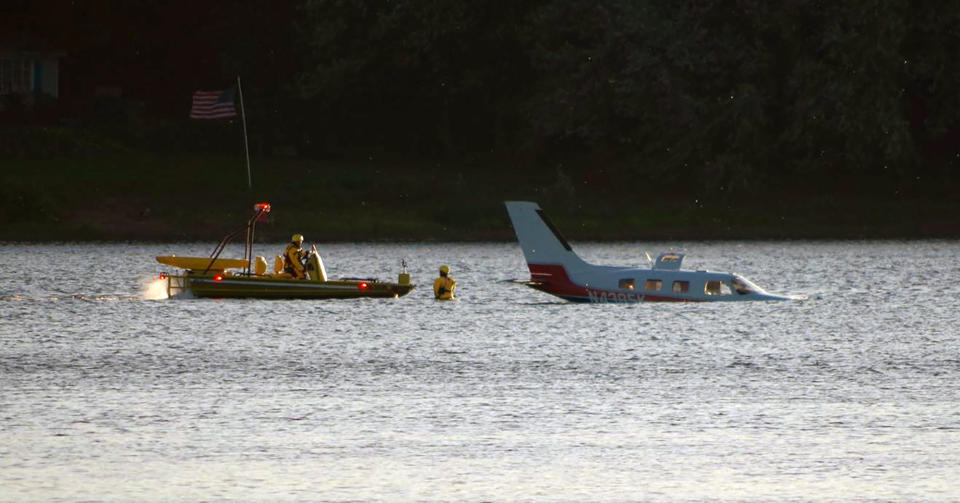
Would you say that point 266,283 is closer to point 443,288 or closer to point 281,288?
point 281,288

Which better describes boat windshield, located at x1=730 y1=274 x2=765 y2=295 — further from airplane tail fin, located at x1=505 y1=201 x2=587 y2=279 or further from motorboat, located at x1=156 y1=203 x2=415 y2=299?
motorboat, located at x1=156 y1=203 x2=415 y2=299

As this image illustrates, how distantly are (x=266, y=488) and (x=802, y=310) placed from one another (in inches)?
1283

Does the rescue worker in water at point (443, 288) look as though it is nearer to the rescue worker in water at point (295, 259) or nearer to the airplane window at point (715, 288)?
the rescue worker in water at point (295, 259)

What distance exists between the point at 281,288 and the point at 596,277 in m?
9.42

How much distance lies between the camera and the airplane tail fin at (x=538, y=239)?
51406mm

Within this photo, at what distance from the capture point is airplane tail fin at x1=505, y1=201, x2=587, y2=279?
5141 cm

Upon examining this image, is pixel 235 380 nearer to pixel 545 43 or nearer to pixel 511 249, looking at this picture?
pixel 511 249

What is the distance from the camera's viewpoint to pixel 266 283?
5284 centimetres

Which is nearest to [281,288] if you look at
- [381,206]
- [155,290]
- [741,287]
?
[155,290]

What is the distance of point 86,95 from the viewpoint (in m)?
106

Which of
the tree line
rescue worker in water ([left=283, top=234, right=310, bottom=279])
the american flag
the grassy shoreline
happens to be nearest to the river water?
rescue worker in water ([left=283, top=234, right=310, bottom=279])

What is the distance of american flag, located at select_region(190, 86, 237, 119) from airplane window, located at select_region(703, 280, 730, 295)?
1512 inches

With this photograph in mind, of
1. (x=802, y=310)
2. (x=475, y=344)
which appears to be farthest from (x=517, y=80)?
(x=475, y=344)

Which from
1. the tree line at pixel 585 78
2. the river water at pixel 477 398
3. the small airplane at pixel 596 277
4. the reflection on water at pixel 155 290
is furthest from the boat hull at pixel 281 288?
the tree line at pixel 585 78
